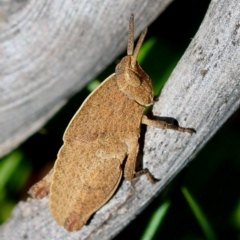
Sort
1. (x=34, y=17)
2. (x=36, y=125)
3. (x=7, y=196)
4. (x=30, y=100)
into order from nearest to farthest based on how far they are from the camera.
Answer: (x=34, y=17) < (x=30, y=100) < (x=36, y=125) < (x=7, y=196)

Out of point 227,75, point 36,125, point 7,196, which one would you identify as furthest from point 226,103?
point 7,196

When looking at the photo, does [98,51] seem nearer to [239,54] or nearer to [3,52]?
[3,52]

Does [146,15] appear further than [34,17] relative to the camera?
Yes

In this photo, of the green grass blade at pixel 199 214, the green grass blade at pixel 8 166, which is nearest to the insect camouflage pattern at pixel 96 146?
the green grass blade at pixel 199 214

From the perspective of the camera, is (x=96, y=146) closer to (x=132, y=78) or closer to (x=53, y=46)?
(x=132, y=78)

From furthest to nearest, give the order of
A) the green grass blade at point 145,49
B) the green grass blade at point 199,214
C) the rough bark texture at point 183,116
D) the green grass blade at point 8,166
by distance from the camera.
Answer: the green grass blade at point 8,166, the green grass blade at point 145,49, the green grass blade at point 199,214, the rough bark texture at point 183,116

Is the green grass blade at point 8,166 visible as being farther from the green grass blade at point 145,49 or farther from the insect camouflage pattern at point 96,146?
the green grass blade at point 145,49
